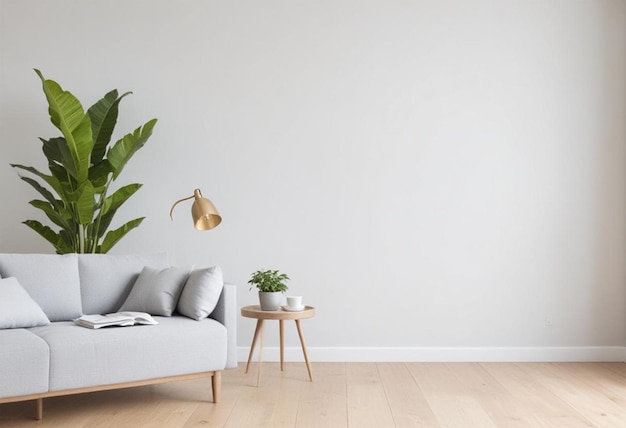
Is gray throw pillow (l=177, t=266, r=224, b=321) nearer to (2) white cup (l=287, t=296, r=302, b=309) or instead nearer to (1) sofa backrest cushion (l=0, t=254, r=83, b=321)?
(2) white cup (l=287, t=296, r=302, b=309)

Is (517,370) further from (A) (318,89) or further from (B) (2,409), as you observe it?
(B) (2,409)

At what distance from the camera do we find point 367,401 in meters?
3.83

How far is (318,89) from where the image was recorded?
16.7ft

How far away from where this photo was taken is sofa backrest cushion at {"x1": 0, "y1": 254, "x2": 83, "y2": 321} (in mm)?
3865

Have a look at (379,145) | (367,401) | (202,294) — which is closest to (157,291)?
(202,294)

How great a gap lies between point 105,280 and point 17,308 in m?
0.64

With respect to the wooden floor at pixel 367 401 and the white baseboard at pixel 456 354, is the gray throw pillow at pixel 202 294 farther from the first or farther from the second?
the white baseboard at pixel 456 354

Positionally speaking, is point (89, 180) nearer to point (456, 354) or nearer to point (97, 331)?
point (97, 331)

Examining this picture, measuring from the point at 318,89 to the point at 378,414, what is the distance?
245 cm

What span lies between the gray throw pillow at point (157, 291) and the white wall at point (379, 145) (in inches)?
37.0

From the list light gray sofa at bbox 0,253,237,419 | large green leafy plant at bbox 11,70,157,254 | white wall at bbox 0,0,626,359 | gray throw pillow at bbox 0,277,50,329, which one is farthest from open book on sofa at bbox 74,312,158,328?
white wall at bbox 0,0,626,359

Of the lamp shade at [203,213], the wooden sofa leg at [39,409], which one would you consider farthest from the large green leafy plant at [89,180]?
the wooden sofa leg at [39,409]

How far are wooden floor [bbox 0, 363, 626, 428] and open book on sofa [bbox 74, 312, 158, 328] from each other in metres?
0.44

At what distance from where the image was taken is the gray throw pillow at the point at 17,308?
11.5 ft
